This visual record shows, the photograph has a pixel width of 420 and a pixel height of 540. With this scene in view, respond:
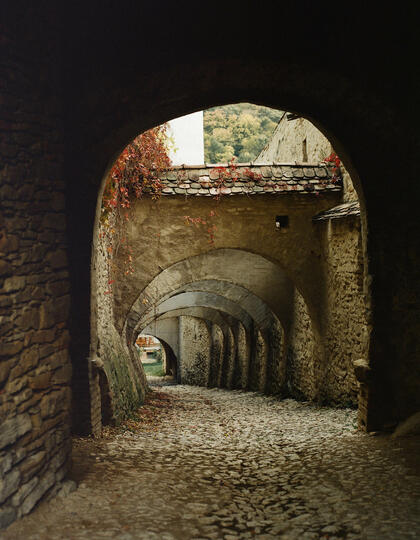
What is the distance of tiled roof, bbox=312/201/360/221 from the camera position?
25.1ft

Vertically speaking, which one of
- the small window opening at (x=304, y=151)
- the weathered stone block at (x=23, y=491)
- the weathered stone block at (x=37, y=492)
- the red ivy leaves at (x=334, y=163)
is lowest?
the weathered stone block at (x=37, y=492)

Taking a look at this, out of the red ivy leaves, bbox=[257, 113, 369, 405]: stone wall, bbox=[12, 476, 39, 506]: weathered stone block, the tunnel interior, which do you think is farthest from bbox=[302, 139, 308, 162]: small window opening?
bbox=[12, 476, 39, 506]: weathered stone block

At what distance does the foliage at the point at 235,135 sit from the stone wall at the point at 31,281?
2465cm

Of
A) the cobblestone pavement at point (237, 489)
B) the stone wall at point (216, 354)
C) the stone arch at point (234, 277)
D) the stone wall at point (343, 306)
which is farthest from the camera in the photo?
the stone wall at point (216, 354)

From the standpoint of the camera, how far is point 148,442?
5.61 m

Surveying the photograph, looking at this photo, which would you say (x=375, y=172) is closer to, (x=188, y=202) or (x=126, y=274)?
(x=188, y=202)

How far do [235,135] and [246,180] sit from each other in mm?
22132

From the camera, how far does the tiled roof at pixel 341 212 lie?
765cm

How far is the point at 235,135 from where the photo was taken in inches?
1177

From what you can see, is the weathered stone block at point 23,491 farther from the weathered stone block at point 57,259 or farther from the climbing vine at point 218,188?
the climbing vine at point 218,188

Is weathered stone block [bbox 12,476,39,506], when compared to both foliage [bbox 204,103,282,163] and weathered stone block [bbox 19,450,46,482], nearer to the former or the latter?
weathered stone block [bbox 19,450,46,482]

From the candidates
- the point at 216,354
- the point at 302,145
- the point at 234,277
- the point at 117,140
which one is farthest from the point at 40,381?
the point at 216,354

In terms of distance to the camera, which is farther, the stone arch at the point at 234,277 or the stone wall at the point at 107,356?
the stone arch at the point at 234,277

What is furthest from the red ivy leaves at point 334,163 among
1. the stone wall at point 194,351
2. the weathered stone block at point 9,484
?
the stone wall at point 194,351
